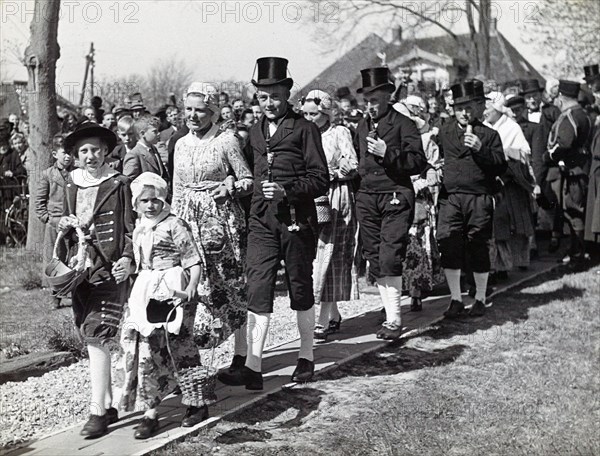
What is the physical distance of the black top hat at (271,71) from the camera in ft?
20.1

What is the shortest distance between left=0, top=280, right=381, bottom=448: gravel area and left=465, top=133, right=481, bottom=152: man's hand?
3009 millimetres

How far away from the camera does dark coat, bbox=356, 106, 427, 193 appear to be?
7.65 m

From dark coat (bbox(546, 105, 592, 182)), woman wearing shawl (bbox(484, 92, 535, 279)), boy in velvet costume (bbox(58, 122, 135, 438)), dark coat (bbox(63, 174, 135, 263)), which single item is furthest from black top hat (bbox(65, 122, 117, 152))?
dark coat (bbox(546, 105, 592, 182))

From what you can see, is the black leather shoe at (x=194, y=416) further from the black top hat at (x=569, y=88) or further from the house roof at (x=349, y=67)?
the black top hat at (x=569, y=88)

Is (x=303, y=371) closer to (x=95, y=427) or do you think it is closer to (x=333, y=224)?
(x=95, y=427)

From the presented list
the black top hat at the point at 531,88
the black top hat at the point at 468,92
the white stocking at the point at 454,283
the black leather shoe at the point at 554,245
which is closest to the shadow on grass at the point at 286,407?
the white stocking at the point at 454,283

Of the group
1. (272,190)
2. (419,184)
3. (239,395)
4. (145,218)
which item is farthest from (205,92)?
(419,184)

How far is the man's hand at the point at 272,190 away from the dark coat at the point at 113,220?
104cm

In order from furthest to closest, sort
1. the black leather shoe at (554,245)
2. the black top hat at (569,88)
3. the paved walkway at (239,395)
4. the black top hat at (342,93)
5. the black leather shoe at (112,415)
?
1. the black leather shoe at (554,245)
2. the black top hat at (569,88)
3. the black top hat at (342,93)
4. the black leather shoe at (112,415)
5. the paved walkway at (239,395)

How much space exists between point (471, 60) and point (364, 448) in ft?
62.7

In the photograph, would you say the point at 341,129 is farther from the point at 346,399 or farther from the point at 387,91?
the point at 346,399

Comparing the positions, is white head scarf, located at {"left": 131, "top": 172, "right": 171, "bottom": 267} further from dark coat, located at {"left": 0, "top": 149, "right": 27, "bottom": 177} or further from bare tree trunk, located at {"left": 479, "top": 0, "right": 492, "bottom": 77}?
bare tree trunk, located at {"left": 479, "top": 0, "right": 492, "bottom": 77}

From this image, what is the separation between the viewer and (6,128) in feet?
48.0

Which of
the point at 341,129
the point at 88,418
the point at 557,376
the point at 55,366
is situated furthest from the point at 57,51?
the point at 557,376
